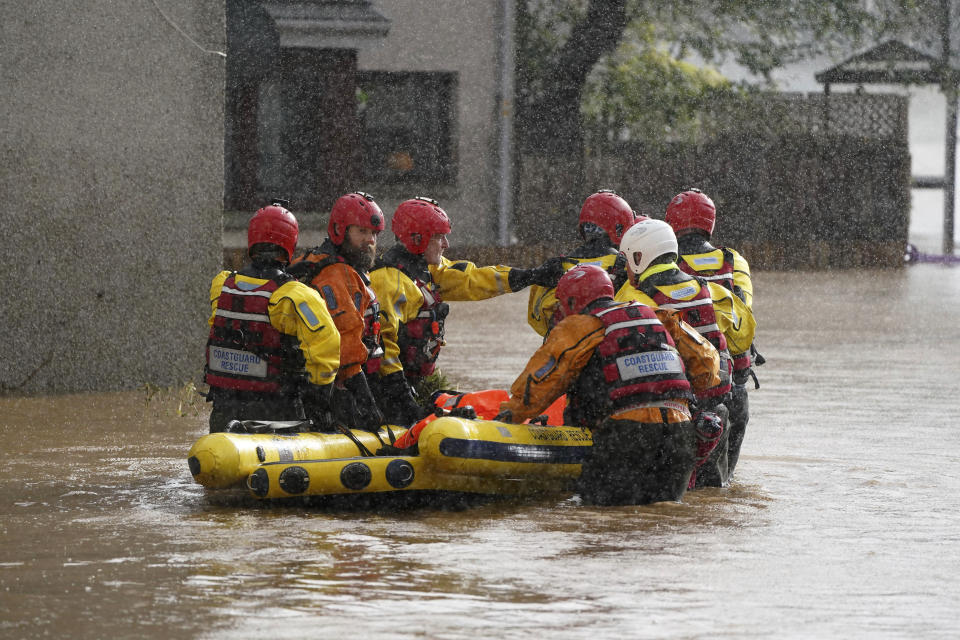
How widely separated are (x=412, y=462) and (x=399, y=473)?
94 millimetres

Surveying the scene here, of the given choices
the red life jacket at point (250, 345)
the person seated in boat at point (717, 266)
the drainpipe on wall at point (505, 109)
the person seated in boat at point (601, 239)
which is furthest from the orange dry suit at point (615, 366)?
the drainpipe on wall at point (505, 109)

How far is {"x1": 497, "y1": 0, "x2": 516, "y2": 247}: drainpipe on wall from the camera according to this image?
24.3 m

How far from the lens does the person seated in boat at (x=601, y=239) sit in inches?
383

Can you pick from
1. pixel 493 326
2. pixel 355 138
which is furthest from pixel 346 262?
pixel 355 138

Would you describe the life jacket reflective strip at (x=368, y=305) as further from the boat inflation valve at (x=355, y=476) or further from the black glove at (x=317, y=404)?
the boat inflation valve at (x=355, y=476)

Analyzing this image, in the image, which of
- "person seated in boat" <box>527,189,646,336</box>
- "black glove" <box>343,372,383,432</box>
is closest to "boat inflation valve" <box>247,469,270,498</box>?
"black glove" <box>343,372,383,432</box>

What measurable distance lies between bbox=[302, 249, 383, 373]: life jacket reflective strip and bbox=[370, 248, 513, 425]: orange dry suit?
179 millimetres

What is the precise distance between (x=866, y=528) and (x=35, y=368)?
727 cm

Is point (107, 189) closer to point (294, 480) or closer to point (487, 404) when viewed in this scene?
point (487, 404)

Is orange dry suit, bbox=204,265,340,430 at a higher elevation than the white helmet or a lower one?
lower

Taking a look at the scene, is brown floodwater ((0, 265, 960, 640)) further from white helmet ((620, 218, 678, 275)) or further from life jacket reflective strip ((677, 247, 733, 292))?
white helmet ((620, 218, 678, 275))

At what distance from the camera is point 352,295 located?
8703mm

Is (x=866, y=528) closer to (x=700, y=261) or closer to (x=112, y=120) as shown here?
(x=700, y=261)

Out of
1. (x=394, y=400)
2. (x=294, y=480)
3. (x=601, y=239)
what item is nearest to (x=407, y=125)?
(x=601, y=239)
